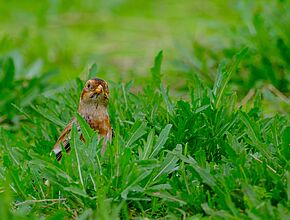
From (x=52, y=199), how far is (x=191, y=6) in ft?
17.4

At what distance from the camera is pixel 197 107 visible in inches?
146

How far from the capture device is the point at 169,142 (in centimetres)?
360

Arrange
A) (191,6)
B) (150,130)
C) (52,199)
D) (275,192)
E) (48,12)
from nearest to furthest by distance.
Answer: (275,192) → (52,199) → (150,130) → (48,12) → (191,6)

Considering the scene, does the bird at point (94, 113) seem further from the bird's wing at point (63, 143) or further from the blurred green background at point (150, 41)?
the blurred green background at point (150, 41)

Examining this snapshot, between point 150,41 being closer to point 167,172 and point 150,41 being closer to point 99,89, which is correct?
point 99,89

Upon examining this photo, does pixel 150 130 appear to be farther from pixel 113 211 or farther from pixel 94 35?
pixel 94 35

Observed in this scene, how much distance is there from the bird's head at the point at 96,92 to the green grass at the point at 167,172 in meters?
0.18

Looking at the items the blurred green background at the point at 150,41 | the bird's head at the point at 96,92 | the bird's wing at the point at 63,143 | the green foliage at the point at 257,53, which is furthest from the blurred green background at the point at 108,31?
the bird's wing at the point at 63,143

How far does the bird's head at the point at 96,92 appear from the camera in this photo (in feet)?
12.4

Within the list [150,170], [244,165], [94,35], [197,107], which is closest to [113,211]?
[150,170]

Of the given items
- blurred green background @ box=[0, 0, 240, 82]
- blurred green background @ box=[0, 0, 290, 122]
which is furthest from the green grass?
blurred green background @ box=[0, 0, 240, 82]

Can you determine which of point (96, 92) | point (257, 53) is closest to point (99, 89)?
point (96, 92)

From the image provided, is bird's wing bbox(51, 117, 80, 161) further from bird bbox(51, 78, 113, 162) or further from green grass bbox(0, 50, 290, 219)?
green grass bbox(0, 50, 290, 219)

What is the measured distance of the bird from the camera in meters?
3.69
